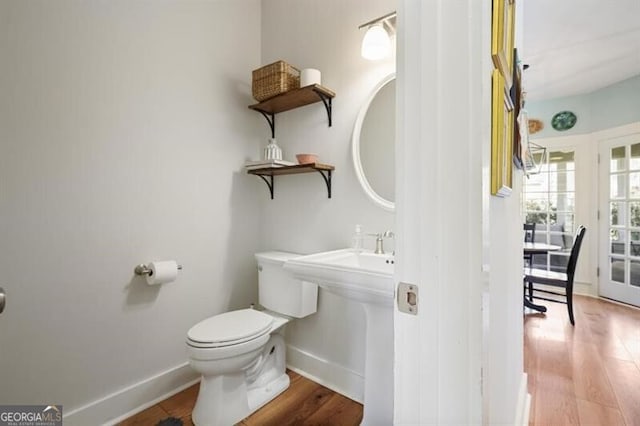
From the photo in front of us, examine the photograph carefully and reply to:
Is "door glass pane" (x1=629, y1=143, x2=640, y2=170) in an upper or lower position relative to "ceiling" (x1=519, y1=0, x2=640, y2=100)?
lower

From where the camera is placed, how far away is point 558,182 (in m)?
3.90

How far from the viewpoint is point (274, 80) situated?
1.78 metres

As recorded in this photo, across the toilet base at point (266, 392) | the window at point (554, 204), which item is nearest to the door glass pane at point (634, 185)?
the window at point (554, 204)

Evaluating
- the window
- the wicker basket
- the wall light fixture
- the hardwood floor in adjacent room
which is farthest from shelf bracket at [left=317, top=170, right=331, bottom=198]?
the window

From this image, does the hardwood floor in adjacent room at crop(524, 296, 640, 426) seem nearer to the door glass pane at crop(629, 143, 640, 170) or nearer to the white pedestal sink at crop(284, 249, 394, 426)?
the white pedestal sink at crop(284, 249, 394, 426)

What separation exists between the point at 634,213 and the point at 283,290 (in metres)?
3.93

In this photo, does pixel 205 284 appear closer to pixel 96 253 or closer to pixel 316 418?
pixel 96 253

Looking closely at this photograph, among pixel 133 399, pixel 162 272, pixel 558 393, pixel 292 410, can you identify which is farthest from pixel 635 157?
pixel 133 399

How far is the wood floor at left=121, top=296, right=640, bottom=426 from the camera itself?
1.47 metres

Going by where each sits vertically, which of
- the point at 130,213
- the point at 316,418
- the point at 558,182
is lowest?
the point at 316,418

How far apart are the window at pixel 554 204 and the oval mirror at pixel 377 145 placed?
3094 mm

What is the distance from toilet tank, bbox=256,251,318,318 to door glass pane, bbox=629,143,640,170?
3838 millimetres

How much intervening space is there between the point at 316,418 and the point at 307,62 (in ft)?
6.68

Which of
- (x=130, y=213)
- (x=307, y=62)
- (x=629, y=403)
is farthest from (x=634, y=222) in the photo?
(x=130, y=213)
